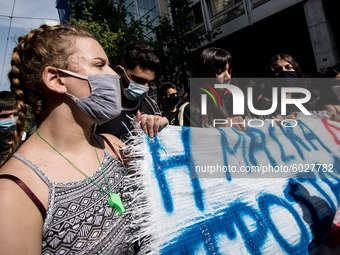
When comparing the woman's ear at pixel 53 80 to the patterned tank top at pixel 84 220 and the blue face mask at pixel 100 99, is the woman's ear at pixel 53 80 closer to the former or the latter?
the blue face mask at pixel 100 99

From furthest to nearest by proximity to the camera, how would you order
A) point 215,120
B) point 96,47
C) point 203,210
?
point 215,120 → point 203,210 → point 96,47

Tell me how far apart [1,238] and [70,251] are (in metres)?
0.24

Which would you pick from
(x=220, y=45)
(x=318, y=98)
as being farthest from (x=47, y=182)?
(x=220, y=45)

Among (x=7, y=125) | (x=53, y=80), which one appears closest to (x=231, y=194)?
(x=53, y=80)

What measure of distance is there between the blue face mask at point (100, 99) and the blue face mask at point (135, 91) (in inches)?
33.8

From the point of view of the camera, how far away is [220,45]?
11352mm

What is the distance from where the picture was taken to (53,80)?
1105 millimetres

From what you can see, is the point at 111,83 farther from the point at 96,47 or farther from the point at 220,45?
the point at 220,45

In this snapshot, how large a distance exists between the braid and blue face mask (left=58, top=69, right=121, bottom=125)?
85 mm

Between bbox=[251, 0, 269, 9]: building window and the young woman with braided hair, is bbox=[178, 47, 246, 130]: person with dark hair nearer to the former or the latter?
the young woman with braided hair

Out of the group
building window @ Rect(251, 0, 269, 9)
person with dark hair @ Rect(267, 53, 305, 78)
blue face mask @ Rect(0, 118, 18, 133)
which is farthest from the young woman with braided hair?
building window @ Rect(251, 0, 269, 9)

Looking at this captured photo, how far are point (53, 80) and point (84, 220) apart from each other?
2.02 ft

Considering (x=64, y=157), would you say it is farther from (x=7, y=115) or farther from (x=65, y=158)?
(x=7, y=115)

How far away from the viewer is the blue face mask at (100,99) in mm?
1142
